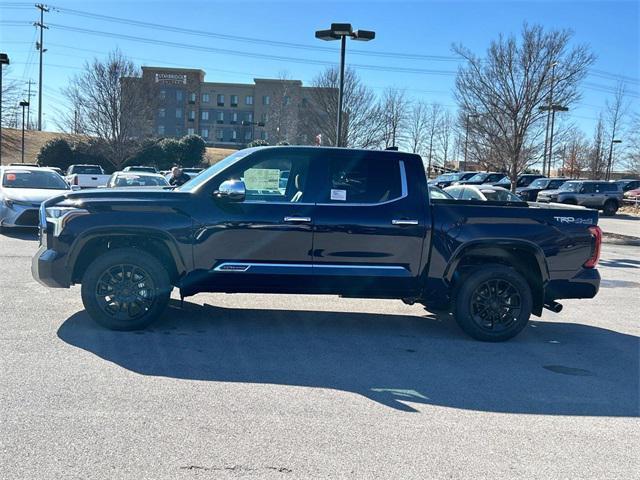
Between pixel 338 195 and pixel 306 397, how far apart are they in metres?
2.36

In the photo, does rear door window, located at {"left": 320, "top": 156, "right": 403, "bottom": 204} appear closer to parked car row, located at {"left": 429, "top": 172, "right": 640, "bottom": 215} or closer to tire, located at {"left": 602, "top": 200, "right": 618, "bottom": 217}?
parked car row, located at {"left": 429, "top": 172, "right": 640, "bottom": 215}

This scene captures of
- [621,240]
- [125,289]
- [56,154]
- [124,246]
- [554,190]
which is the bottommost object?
[125,289]

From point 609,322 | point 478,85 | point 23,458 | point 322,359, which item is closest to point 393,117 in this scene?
point 478,85

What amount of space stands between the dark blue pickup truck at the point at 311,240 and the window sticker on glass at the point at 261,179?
0.02 meters

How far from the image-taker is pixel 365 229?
619 cm

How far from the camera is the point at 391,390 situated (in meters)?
4.91

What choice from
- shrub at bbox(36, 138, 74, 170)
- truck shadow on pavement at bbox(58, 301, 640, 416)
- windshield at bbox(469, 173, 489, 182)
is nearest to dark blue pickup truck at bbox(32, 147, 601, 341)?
truck shadow on pavement at bbox(58, 301, 640, 416)

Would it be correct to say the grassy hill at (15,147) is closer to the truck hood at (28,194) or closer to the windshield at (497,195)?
the truck hood at (28,194)

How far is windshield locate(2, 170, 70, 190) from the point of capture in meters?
14.4

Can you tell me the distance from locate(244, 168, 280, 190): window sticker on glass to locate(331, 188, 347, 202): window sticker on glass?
593mm

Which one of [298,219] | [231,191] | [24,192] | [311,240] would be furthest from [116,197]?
[24,192]

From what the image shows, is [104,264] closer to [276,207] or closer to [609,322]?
[276,207]

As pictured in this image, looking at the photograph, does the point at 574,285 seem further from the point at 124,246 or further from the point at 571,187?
the point at 571,187

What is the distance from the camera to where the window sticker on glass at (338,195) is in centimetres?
627
